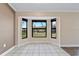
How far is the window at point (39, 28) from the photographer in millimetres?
10438

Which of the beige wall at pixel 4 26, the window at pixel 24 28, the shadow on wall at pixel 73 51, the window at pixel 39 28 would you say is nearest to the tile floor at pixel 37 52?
the shadow on wall at pixel 73 51

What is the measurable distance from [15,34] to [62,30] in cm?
288

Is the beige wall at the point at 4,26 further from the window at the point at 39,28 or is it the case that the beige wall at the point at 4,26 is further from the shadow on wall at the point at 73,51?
the window at the point at 39,28

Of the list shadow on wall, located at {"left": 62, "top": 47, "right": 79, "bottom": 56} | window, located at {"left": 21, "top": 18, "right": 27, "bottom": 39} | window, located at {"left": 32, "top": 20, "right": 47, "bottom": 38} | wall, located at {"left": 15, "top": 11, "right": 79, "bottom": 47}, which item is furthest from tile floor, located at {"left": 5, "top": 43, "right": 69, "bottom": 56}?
window, located at {"left": 32, "top": 20, "right": 47, "bottom": 38}

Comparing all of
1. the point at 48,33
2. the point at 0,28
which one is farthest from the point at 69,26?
the point at 0,28

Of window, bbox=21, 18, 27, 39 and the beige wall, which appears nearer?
the beige wall

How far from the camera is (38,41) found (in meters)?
10.2

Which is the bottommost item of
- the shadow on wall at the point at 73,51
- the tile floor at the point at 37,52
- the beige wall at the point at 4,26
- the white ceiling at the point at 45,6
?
the shadow on wall at the point at 73,51

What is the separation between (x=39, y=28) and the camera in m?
10.6

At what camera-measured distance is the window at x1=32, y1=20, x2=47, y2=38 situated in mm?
10438

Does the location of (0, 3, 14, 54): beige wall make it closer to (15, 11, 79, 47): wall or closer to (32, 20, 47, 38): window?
(15, 11, 79, 47): wall

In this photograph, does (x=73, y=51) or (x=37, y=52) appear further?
(x=73, y=51)

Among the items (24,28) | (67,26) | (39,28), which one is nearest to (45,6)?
(67,26)

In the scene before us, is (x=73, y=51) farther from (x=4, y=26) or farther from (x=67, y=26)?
(x=4, y=26)
